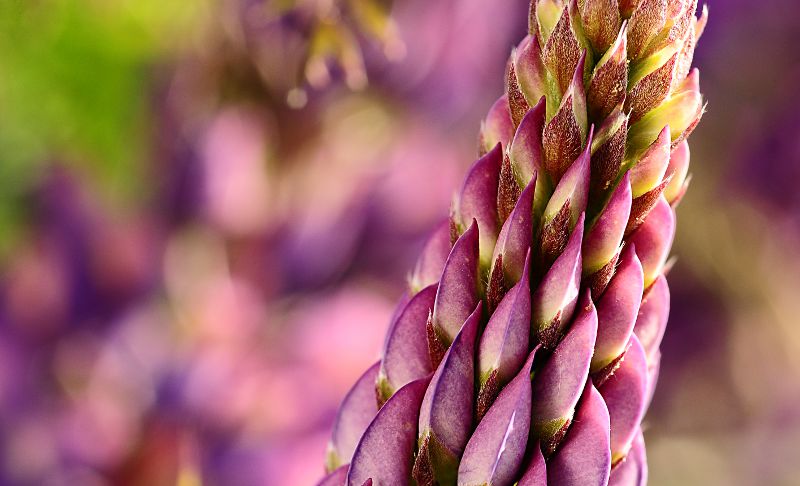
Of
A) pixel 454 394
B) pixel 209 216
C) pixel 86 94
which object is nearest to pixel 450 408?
pixel 454 394

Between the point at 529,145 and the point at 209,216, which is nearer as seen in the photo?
the point at 529,145

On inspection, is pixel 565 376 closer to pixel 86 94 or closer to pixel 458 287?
pixel 458 287

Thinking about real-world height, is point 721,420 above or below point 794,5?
below

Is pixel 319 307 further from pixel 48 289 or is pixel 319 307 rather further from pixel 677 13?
pixel 677 13

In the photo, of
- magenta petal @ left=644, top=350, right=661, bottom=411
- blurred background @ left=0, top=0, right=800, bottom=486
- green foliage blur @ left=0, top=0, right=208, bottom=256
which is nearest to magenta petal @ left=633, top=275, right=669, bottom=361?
magenta petal @ left=644, top=350, right=661, bottom=411

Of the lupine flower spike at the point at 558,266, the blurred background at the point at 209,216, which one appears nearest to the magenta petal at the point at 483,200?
the lupine flower spike at the point at 558,266

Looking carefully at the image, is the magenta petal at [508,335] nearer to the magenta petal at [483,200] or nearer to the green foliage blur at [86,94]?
the magenta petal at [483,200]

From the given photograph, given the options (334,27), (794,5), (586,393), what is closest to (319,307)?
(334,27)
